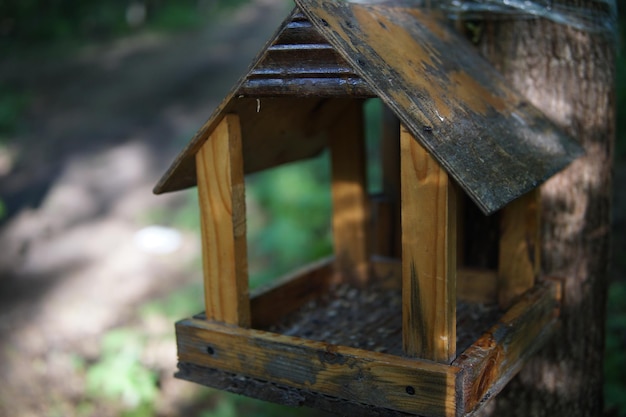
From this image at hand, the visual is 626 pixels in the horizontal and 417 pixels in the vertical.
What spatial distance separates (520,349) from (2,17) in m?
13.3

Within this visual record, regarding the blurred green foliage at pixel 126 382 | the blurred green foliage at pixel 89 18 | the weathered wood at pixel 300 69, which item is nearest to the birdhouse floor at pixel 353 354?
the weathered wood at pixel 300 69

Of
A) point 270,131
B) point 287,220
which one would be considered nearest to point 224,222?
point 270,131

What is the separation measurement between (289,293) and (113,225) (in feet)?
17.6

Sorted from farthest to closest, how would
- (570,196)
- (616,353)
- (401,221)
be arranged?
(616,353) → (570,196) → (401,221)

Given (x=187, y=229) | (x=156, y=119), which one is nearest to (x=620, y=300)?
(x=187, y=229)

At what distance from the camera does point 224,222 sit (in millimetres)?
2377

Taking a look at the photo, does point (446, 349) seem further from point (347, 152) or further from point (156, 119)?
point (156, 119)

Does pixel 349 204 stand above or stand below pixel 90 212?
above

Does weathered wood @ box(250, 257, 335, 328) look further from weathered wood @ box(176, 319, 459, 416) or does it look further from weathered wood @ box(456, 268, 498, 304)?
weathered wood @ box(456, 268, 498, 304)

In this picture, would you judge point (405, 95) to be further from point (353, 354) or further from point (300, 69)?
point (353, 354)

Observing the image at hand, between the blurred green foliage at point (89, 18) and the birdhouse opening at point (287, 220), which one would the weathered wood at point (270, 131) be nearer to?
the birdhouse opening at point (287, 220)

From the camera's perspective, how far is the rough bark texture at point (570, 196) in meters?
2.88

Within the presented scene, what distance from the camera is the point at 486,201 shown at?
1.86 m

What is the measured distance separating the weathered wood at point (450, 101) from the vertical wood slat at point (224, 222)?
51 cm
